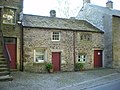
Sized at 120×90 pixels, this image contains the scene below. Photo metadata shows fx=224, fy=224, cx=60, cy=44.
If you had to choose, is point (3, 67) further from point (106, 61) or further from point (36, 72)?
point (106, 61)

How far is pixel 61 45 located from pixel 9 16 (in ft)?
20.4

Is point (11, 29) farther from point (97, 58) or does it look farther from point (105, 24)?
point (105, 24)

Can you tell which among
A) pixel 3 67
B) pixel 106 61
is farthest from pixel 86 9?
pixel 3 67

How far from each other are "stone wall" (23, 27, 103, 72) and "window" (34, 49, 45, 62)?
1.40 feet

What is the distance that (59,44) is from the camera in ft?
77.8

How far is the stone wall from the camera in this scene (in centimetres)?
2175

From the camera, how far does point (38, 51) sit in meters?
22.6

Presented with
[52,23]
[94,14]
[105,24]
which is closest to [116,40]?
[105,24]

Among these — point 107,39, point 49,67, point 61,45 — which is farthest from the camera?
point 107,39

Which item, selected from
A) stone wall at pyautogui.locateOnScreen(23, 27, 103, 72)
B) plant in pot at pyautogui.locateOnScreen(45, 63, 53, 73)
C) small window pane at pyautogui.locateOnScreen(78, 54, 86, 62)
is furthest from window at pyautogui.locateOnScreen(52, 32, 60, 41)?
small window pane at pyautogui.locateOnScreen(78, 54, 86, 62)

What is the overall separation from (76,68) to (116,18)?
316 inches

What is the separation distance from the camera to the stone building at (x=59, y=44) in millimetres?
21938

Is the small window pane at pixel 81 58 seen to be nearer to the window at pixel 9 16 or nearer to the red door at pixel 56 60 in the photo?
the red door at pixel 56 60

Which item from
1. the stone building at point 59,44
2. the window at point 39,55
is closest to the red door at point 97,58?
the stone building at point 59,44
